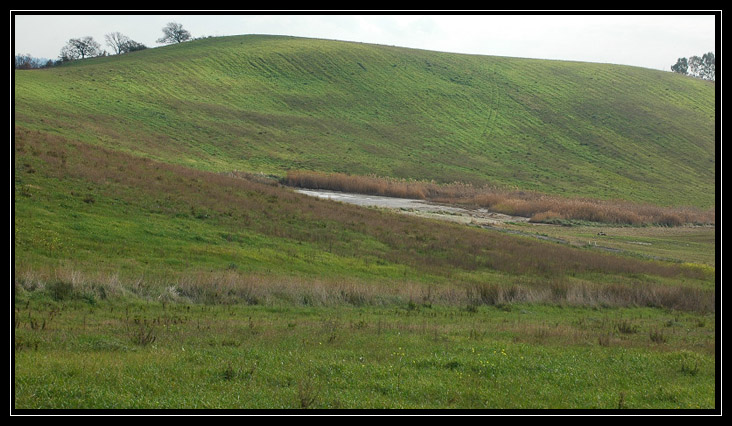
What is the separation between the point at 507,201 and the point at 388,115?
167 ft

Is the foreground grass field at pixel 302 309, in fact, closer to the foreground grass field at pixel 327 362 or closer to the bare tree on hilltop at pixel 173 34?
the foreground grass field at pixel 327 362

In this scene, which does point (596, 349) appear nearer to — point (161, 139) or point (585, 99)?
point (161, 139)

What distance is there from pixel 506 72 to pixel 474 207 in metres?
92.0

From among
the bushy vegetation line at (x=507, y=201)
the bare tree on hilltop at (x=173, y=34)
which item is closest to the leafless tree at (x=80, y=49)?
the bare tree on hilltop at (x=173, y=34)

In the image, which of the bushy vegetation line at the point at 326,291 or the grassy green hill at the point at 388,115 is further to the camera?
the grassy green hill at the point at 388,115

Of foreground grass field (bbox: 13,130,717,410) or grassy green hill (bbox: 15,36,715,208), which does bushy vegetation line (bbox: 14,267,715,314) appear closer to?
foreground grass field (bbox: 13,130,717,410)

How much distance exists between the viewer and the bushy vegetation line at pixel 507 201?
253 ft

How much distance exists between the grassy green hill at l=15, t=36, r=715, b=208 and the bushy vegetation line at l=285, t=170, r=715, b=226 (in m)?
6.22

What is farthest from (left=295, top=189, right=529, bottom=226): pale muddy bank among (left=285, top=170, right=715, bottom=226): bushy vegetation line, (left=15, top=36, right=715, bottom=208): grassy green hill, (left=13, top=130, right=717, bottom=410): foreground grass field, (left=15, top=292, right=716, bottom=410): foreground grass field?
(left=15, top=292, right=716, bottom=410): foreground grass field

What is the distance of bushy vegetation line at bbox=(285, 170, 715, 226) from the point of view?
77.1 meters

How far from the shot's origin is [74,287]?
63.1 ft

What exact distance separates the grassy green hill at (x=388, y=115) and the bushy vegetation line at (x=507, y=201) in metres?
6.22

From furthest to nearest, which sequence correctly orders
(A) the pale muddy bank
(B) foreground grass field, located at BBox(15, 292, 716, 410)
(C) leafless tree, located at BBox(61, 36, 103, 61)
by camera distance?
(C) leafless tree, located at BBox(61, 36, 103, 61) → (A) the pale muddy bank → (B) foreground grass field, located at BBox(15, 292, 716, 410)

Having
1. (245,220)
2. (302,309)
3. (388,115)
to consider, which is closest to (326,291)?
(302,309)
